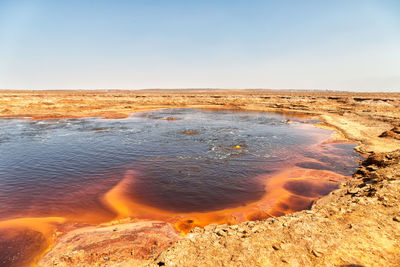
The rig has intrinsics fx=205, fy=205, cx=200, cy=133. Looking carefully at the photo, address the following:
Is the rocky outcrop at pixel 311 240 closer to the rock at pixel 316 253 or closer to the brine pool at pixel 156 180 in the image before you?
the rock at pixel 316 253

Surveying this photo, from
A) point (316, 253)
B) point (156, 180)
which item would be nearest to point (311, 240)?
point (316, 253)

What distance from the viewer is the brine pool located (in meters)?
7.53

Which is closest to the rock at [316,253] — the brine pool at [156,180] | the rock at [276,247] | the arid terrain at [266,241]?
the arid terrain at [266,241]

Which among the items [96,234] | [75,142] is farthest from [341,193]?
[75,142]

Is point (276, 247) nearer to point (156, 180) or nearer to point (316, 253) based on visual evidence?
point (316, 253)

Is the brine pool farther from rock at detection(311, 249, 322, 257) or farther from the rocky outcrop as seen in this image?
rock at detection(311, 249, 322, 257)

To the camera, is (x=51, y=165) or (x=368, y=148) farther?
(x=368, y=148)

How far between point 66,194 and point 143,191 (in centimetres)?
332

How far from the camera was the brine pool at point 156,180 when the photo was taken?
24.7 feet

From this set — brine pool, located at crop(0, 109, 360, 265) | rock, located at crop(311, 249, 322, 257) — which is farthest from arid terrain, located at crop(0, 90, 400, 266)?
brine pool, located at crop(0, 109, 360, 265)

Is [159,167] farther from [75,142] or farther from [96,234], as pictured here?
[75,142]

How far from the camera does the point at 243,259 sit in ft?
14.6

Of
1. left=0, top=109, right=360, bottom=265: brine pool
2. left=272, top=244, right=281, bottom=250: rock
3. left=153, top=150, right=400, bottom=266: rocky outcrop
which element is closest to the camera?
left=153, top=150, right=400, bottom=266: rocky outcrop

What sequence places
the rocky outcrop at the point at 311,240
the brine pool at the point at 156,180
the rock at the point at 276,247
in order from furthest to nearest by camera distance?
the brine pool at the point at 156,180
the rock at the point at 276,247
the rocky outcrop at the point at 311,240
